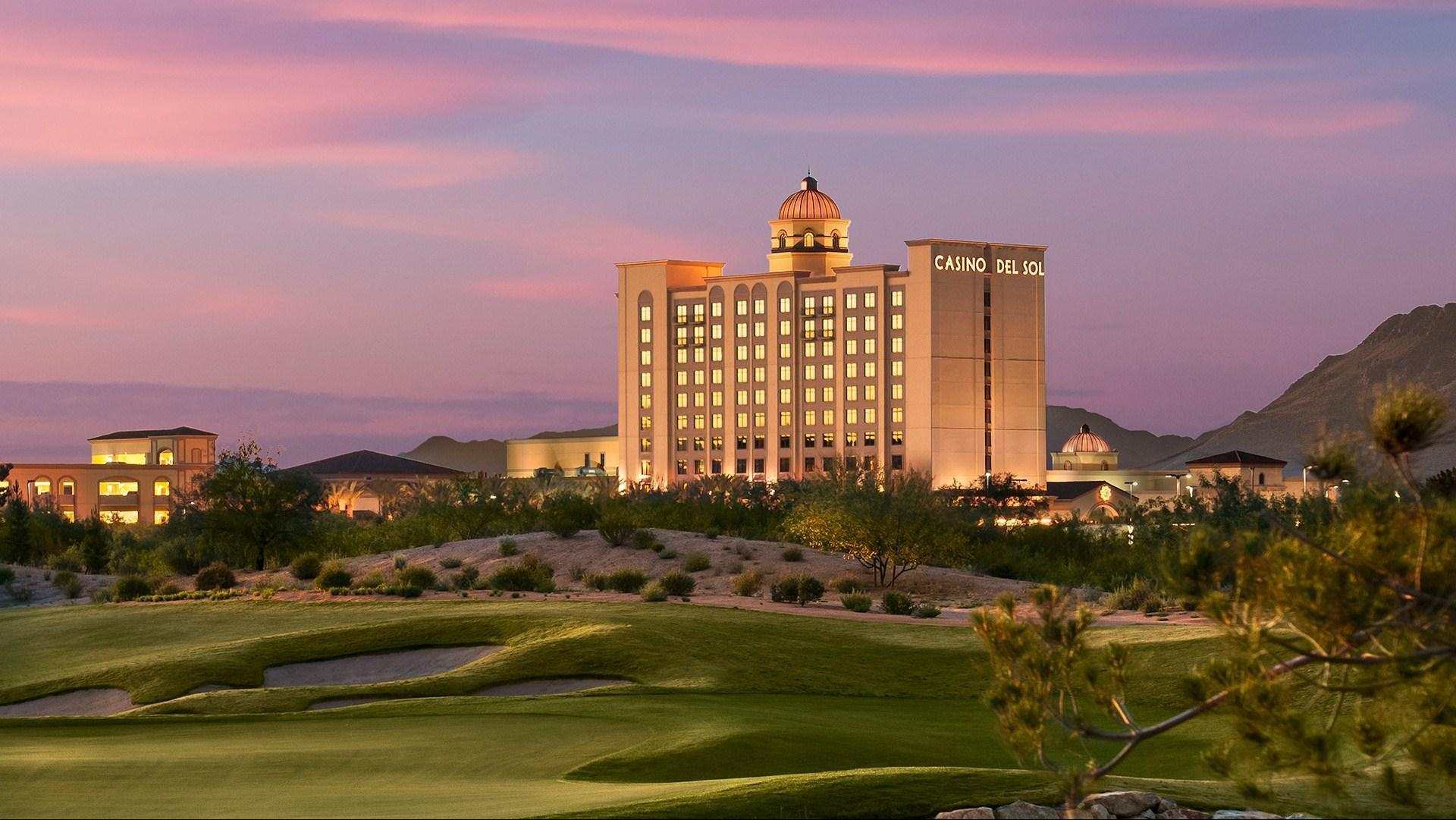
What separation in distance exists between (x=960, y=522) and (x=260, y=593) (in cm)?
2270

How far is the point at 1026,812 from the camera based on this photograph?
47.2 feet

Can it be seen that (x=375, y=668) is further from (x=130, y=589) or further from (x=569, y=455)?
(x=569, y=455)

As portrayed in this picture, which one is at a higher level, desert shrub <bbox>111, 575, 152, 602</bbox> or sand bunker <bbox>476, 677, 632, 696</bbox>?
desert shrub <bbox>111, 575, 152, 602</bbox>

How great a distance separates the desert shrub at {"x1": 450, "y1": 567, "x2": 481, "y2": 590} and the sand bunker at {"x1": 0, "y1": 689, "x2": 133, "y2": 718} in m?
19.3

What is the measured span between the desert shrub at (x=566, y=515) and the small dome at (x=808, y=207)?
105 meters

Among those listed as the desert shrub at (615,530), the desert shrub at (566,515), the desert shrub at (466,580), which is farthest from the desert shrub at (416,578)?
the desert shrub at (566,515)

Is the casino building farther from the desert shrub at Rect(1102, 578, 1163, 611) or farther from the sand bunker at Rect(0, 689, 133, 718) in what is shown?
the sand bunker at Rect(0, 689, 133, 718)

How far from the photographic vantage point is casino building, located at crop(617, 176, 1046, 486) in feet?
498

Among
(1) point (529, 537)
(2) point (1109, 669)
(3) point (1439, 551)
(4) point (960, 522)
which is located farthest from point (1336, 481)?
(1) point (529, 537)

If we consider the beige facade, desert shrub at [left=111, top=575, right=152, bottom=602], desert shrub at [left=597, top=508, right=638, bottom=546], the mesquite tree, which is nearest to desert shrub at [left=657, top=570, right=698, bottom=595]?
desert shrub at [left=597, top=508, right=638, bottom=546]

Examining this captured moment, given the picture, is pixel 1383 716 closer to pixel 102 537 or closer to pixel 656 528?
pixel 656 528

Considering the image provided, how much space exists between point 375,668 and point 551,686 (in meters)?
4.88

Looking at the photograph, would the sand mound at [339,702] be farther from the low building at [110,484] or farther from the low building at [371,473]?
the low building at [110,484]

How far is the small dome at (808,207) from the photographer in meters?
166
